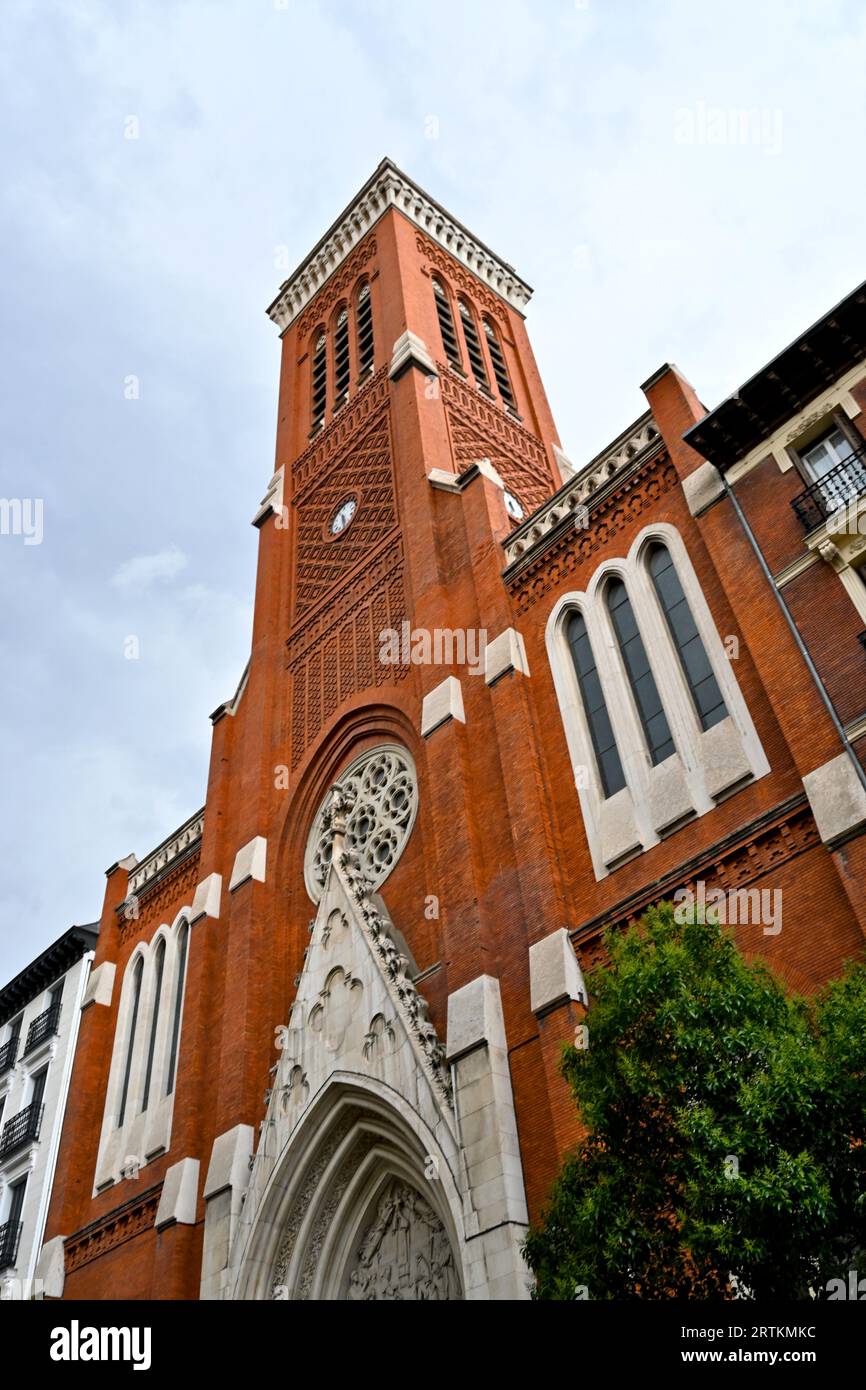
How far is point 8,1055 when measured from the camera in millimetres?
30453

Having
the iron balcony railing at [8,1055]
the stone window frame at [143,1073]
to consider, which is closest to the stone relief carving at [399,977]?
the stone window frame at [143,1073]

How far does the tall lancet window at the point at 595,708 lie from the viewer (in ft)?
52.5

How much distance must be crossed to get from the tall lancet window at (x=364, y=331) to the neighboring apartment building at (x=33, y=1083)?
55.2 feet

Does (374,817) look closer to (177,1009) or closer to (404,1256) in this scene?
(177,1009)

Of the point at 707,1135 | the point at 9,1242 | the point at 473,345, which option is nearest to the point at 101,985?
the point at 9,1242

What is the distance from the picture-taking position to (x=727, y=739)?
563 inches

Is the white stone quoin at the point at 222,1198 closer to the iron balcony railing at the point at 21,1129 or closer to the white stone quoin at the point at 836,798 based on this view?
the white stone quoin at the point at 836,798

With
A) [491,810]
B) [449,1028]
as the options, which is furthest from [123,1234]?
[491,810]

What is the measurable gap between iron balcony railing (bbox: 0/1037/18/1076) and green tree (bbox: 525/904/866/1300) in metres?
23.8

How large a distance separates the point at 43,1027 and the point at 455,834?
1788 cm

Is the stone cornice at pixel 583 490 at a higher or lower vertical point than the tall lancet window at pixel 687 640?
higher

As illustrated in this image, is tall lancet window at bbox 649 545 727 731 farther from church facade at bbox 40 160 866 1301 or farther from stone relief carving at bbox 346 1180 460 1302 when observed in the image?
stone relief carving at bbox 346 1180 460 1302
